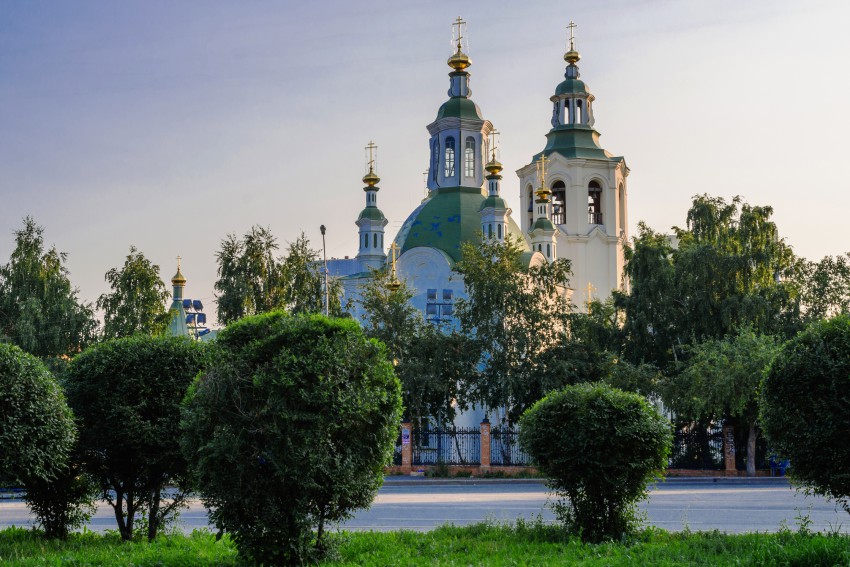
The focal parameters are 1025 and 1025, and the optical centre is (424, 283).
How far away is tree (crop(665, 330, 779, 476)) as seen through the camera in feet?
92.1

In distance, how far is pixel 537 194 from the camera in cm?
5247

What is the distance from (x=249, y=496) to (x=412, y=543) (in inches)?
95.0

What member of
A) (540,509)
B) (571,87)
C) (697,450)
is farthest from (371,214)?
(540,509)

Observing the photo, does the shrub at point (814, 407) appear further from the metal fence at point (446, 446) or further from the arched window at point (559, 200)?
the arched window at point (559, 200)

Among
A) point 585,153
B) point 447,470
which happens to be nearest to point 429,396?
point 447,470

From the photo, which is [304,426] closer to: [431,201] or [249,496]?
[249,496]

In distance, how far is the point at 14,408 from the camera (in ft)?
36.6

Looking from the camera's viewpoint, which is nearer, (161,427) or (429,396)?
(161,427)

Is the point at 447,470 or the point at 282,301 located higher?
the point at 282,301

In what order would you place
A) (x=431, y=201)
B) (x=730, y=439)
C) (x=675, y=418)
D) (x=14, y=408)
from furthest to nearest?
1. (x=431, y=201)
2. (x=675, y=418)
3. (x=730, y=439)
4. (x=14, y=408)

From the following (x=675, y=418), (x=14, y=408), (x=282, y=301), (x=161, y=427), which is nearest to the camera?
(x=14, y=408)

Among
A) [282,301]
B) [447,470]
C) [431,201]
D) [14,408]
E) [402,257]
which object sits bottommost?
[447,470]

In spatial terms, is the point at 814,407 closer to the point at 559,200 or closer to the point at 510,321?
the point at 510,321

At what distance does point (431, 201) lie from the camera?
174ft
